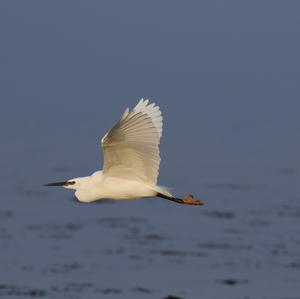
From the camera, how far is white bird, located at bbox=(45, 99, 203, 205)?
522 inches

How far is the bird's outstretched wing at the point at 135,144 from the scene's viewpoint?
1323cm

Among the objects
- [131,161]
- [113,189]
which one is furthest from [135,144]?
[113,189]

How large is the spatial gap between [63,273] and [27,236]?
3821 mm

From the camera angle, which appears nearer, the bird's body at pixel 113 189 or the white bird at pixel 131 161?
the white bird at pixel 131 161

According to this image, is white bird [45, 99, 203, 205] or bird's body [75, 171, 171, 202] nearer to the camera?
white bird [45, 99, 203, 205]

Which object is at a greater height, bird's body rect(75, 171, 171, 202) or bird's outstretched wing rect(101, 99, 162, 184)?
bird's outstretched wing rect(101, 99, 162, 184)

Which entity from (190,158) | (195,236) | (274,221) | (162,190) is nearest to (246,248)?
(195,236)

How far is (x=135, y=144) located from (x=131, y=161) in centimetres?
24

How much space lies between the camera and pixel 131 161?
13555 millimetres

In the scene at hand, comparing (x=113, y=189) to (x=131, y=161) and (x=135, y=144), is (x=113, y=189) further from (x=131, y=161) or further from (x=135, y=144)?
(x=135, y=144)

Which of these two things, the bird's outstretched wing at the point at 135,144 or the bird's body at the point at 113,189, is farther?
the bird's body at the point at 113,189

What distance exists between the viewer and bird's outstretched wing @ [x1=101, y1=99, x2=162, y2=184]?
13234mm

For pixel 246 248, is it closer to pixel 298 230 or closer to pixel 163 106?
pixel 298 230

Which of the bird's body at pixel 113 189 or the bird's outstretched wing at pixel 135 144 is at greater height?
the bird's outstretched wing at pixel 135 144
